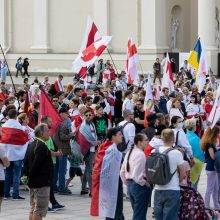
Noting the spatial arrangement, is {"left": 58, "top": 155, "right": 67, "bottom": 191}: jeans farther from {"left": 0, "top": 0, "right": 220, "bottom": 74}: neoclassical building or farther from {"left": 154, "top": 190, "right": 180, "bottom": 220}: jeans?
{"left": 0, "top": 0, "right": 220, "bottom": 74}: neoclassical building

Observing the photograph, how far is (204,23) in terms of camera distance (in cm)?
4294

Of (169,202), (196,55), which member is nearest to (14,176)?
(169,202)

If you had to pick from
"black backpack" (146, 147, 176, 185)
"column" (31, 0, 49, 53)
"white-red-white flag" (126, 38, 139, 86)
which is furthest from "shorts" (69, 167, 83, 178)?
"column" (31, 0, 49, 53)

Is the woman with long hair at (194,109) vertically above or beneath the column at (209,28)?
beneath

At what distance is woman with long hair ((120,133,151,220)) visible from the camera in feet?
39.5

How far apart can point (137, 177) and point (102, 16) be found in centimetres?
3517

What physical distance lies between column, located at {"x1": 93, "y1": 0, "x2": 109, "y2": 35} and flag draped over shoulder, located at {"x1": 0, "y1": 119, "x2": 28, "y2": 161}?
31.0 m

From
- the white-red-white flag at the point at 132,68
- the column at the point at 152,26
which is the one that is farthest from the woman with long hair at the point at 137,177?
the column at the point at 152,26

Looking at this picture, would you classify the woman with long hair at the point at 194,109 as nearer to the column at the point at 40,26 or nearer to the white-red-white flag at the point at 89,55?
the white-red-white flag at the point at 89,55

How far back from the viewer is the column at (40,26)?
48.7 meters

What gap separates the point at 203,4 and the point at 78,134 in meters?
28.0

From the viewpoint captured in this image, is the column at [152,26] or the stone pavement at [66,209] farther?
the column at [152,26]

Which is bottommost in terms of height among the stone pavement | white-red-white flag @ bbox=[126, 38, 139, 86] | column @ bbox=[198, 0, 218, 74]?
the stone pavement

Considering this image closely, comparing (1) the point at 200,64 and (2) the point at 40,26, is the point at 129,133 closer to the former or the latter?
(1) the point at 200,64
